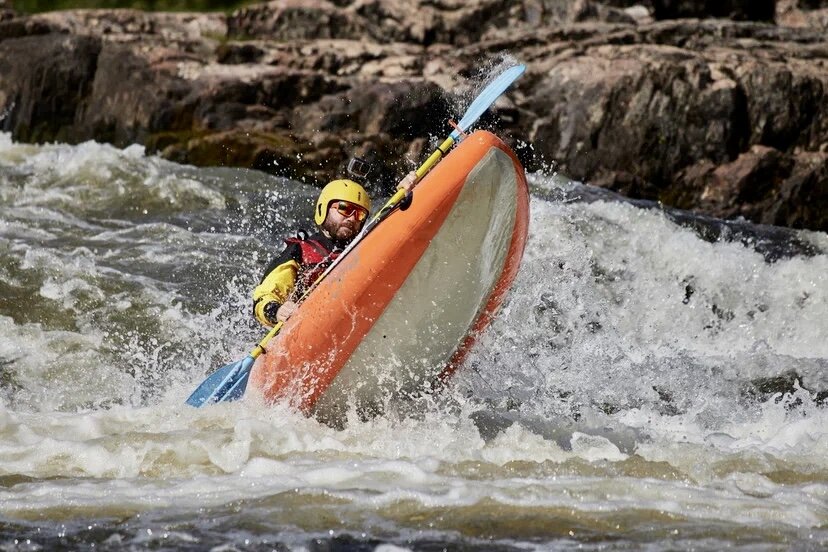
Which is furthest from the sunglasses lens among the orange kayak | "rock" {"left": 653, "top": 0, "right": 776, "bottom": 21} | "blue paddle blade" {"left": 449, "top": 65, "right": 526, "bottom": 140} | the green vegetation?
the green vegetation

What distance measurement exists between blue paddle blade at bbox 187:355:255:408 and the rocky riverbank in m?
6.08

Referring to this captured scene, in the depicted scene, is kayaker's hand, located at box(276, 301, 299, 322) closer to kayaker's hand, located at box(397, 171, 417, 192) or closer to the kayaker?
the kayaker

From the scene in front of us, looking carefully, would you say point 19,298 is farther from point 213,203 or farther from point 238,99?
point 238,99

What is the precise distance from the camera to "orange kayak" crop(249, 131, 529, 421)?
17.8ft

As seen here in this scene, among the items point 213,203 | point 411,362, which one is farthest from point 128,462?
point 213,203

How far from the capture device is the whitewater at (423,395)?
4.32m

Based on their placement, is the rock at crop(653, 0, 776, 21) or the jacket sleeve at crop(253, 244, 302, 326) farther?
the rock at crop(653, 0, 776, 21)

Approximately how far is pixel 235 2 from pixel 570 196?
25.3 feet

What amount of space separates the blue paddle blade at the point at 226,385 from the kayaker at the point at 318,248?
26 cm

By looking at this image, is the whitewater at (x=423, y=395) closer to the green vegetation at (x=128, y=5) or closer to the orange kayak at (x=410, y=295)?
the orange kayak at (x=410, y=295)

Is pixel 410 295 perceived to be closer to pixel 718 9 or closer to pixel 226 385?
pixel 226 385

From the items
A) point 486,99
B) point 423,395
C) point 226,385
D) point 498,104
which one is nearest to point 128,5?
point 498,104

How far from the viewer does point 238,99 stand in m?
12.6

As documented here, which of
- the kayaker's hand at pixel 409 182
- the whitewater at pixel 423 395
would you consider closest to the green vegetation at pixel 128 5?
the whitewater at pixel 423 395
